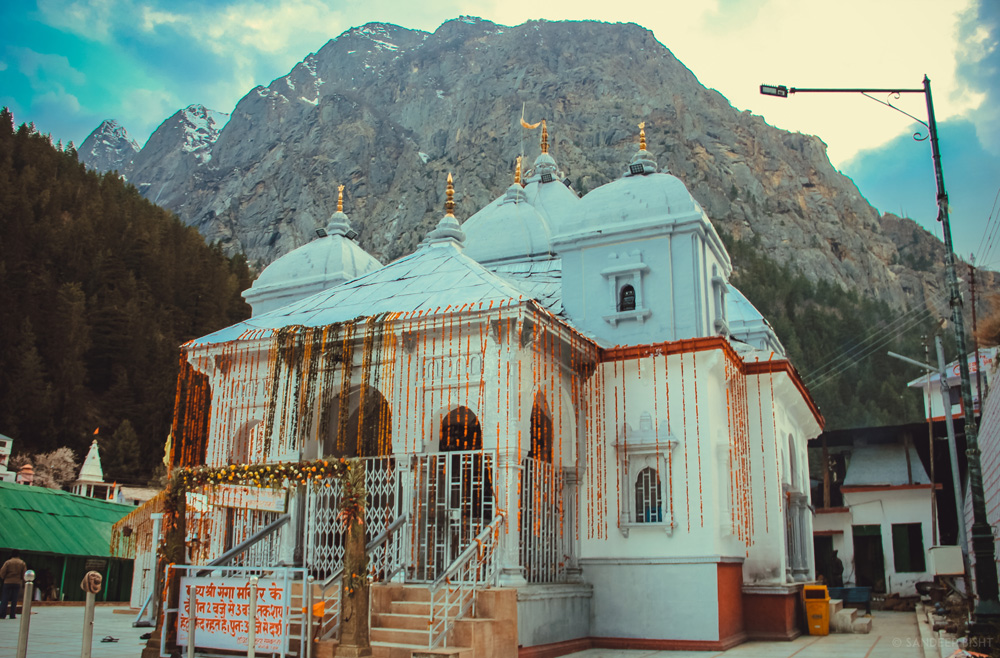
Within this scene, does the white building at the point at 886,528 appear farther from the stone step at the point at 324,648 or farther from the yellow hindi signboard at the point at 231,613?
the yellow hindi signboard at the point at 231,613

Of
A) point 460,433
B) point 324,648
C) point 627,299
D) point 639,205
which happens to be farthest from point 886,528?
point 324,648

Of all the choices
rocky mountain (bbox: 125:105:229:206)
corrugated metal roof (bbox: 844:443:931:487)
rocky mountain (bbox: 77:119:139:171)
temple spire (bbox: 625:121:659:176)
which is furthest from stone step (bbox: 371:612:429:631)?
rocky mountain (bbox: 77:119:139:171)

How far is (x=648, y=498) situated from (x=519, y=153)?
3357 inches

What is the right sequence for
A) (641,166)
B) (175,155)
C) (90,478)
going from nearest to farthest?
(641,166) < (90,478) < (175,155)

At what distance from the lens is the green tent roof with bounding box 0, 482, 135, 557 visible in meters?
24.6

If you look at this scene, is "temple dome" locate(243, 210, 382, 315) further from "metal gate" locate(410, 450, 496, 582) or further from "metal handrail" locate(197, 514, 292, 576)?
"metal handrail" locate(197, 514, 292, 576)

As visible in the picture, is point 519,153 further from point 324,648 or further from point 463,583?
point 324,648

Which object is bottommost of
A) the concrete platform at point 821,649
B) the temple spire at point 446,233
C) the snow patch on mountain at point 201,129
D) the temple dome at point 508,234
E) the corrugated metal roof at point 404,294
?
the concrete platform at point 821,649

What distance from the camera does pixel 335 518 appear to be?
43.0 ft

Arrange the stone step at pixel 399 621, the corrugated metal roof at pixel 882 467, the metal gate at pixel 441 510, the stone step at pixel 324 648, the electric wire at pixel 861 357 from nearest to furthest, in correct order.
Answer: the stone step at pixel 324 648, the stone step at pixel 399 621, the metal gate at pixel 441 510, the corrugated metal roof at pixel 882 467, the electric wire at pixel 861 357

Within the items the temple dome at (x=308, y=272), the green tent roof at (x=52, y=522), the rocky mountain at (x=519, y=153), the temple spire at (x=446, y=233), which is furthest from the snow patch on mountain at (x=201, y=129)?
the temple spire at (x=446, y=233)

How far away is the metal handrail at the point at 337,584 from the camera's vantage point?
11040 millimetres

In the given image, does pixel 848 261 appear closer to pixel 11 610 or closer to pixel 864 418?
pixel 864 418

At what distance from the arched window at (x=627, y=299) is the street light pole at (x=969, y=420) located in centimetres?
467
